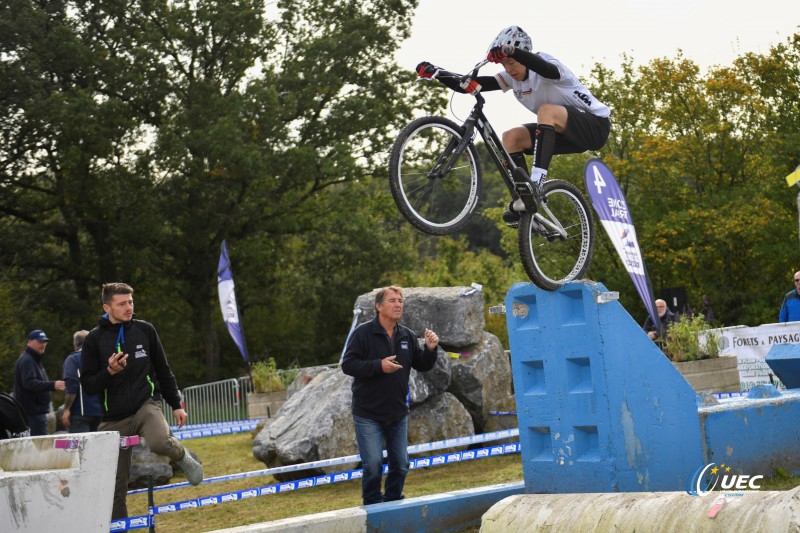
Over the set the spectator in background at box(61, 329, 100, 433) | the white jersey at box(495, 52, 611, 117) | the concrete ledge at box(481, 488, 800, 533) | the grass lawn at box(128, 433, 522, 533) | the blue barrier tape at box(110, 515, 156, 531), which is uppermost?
the white jersey at box(495, 52, 611, 117)

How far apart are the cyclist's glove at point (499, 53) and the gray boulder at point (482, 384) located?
271 inches

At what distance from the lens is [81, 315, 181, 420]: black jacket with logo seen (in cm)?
723

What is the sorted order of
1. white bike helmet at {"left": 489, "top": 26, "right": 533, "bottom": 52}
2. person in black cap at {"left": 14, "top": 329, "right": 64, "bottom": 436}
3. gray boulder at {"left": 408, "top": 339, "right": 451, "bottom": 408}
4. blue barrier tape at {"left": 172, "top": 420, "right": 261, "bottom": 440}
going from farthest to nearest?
1. blue barrier tape at {"left": 172, "top": 420, "right": 261, "bottom": 440}
2. gray boulder at {"left": 408, "top": 339, "right": 451, "bottom": 408}
3. person in black cap at {"left": 14, "top": 329, "right": 64, "bottom": 436}
4. white bike helmet at {"left": 489, "top": 26, "right": 533, "bottom": 52}

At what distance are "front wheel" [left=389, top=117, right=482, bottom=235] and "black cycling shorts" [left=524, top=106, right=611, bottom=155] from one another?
0.76 metres

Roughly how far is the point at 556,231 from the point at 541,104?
970mm

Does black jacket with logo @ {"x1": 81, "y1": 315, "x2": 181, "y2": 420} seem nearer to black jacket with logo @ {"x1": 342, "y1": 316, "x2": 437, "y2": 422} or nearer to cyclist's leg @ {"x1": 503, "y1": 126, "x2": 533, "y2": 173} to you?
black jacket with logo @ {"x1": 342, "y1": 316, "x2": 437, "y2": 422}

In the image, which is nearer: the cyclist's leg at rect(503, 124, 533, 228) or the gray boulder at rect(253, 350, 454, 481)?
the cyclist's leg at rect(503, 124, 533, 228)

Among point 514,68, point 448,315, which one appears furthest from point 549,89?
point 448,315

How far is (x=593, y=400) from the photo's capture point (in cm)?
696

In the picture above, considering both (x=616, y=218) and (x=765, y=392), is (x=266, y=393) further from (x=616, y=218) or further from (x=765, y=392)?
(x=765, y=392)

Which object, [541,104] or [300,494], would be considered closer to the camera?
[541,104]

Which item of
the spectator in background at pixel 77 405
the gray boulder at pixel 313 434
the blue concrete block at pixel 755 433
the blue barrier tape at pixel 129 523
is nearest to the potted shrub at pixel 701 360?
the blue concrete block at pixel 755 433

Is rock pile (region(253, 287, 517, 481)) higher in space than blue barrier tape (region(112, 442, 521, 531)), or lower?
higher

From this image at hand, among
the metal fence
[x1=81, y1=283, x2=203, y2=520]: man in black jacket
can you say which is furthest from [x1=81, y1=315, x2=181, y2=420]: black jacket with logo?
the metal fence
